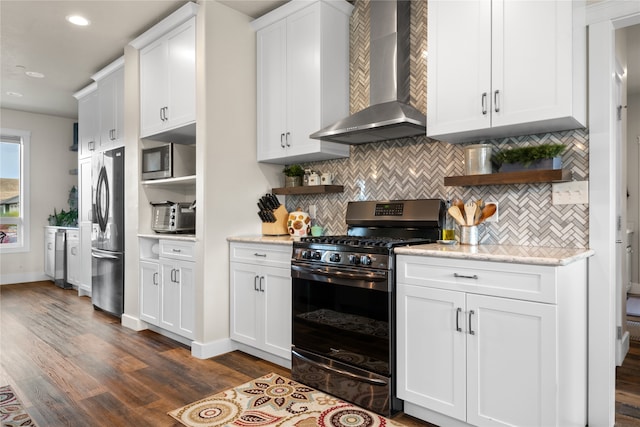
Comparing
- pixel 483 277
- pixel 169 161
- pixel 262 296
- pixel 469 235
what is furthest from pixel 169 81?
pixel 483 277

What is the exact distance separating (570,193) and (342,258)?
128 centimetres

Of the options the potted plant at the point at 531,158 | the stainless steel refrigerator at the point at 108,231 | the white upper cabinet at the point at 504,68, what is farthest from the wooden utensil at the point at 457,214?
the stainless steel refrigerator at the point at 108,231

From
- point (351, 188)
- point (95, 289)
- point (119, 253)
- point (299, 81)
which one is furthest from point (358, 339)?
point (95, 289)

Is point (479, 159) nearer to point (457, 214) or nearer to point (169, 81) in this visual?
point (457, 214)

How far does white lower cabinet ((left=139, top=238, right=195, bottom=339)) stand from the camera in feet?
11.1

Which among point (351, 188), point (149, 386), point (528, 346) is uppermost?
point (351, 188)

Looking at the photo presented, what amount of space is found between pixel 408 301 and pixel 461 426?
0.64 meters

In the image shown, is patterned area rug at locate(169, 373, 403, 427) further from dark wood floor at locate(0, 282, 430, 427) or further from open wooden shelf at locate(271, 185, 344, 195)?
open wooden shelf at locate(271, 185, 344, 195)

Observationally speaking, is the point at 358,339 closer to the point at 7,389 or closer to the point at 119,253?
the point at 7,389

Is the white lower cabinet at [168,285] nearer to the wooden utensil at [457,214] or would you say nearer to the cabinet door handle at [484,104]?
the wooden utensil at [457,214]

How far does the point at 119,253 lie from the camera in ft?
13.7

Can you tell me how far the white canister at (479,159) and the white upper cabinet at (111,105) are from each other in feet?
11.3

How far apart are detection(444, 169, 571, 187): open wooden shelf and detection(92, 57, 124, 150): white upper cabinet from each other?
134 inches

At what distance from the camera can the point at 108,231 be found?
171 inches
